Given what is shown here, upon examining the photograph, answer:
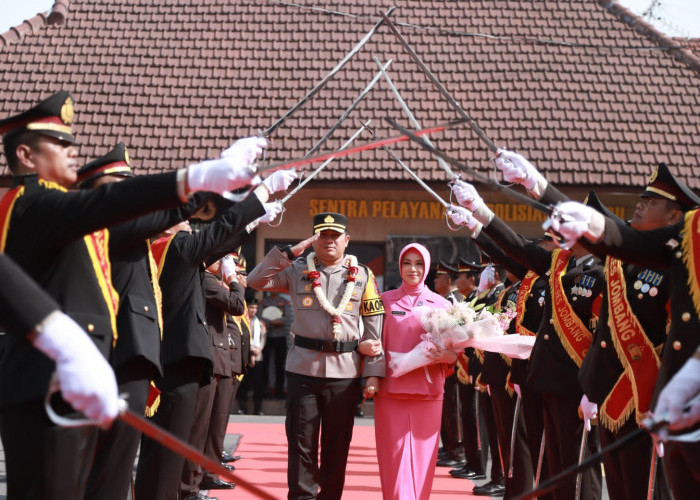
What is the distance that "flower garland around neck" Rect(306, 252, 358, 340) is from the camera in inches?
260

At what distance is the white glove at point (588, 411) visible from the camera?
5.59 meters

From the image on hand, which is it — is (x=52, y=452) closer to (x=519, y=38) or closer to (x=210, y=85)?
(x=210, y=85)

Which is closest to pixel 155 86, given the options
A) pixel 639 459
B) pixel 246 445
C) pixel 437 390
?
pixel 246 445

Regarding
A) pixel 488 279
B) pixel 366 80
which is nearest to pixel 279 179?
pixel 488 279

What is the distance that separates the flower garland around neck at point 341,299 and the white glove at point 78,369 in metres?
3.70

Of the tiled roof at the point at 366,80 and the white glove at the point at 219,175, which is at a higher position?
the tiled roof at the point at 366,80

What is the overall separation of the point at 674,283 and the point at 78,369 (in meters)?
2.21

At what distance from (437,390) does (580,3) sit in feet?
46.7

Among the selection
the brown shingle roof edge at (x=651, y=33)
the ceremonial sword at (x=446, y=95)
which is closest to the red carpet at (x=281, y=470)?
the ceremonial sword at (x=446, y=95)

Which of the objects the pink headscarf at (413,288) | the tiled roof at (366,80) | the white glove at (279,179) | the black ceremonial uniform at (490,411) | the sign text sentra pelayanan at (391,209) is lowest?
the black ceremonial uniform at (490,411)

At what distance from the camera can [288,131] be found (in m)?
16.8

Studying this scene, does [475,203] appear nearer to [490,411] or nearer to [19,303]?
[19,303]

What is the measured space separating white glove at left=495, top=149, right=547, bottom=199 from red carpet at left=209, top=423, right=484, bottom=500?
3.13m

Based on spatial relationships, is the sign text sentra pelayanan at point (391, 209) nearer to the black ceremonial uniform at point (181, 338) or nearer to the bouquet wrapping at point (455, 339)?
the bouquet wrapping at point (455, 339)
